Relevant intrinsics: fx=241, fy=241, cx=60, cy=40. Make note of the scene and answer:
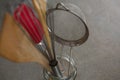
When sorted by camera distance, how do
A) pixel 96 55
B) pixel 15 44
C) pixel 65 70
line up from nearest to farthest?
pixel 15 44, pixel 65 70, pixel 96 55

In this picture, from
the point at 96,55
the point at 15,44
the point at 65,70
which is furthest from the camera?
the point at 96,55

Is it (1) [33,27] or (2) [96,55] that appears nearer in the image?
(1) [33,27]

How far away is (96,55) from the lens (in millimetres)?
865

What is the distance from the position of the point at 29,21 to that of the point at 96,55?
18.1 inches

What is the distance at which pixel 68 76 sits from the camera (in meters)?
0.66

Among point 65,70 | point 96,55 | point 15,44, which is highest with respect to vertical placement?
point 15,44

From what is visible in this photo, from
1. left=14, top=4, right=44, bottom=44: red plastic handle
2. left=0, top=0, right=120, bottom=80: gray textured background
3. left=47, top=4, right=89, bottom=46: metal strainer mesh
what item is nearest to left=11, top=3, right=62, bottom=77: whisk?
left=14, top=4, right=44, bottom=44: red plastic handle

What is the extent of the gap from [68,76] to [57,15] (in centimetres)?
17

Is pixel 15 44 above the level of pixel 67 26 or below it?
above

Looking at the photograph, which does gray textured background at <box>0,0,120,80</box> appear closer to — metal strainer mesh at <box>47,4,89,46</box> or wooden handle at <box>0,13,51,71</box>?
metal strainer mesh at <box>47,4,89,46</box>

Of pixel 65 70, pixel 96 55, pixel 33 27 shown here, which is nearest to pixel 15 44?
pixel 33 27

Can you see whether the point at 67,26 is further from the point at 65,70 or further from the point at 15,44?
the point at 15,44

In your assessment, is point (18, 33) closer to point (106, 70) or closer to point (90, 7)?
point (106, 70)

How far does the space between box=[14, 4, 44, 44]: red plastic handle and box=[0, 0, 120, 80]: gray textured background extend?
1.17 ft
